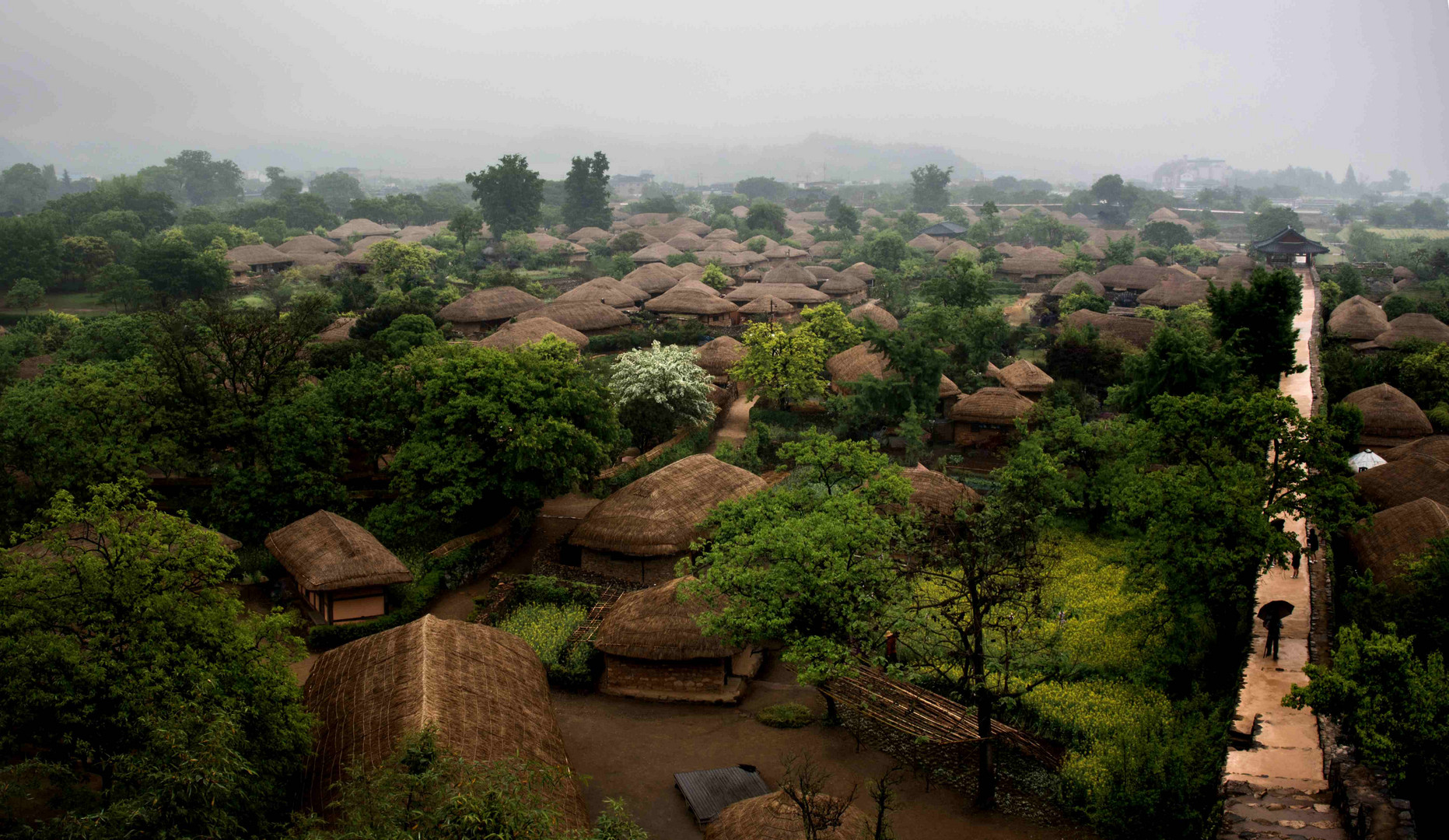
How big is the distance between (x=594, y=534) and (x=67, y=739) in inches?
430

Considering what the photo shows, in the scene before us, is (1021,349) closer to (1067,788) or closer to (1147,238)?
(1067,788)

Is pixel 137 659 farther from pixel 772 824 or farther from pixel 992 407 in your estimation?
pixel 992 407

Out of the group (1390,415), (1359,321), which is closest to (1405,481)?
(1390,415)

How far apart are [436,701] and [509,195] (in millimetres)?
65165

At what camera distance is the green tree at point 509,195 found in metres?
72.6

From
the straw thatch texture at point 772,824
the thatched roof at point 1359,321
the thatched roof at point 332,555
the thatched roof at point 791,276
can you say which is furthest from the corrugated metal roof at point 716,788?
the thatched roof at point 791,276

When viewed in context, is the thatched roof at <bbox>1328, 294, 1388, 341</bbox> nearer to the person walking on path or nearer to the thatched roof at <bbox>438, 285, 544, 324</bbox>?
the person walking on path

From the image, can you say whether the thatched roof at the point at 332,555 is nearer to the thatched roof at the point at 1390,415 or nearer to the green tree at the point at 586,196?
the thatched roof at the point at 1390,415

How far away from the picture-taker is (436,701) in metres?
12.6

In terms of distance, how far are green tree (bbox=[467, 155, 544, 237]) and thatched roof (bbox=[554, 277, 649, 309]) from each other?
2860 centimetres

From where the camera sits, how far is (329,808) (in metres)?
11.1

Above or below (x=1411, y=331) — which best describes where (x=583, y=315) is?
below

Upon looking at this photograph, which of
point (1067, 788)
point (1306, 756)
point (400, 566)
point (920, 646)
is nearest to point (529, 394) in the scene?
point (400, 566)

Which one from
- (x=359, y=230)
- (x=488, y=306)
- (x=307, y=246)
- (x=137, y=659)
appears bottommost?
(x=137, y=659)
